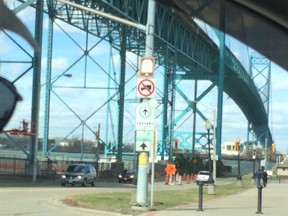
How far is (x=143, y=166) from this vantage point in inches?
663

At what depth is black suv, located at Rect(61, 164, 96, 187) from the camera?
35.9 meters

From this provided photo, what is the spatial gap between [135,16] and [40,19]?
631 centimetres

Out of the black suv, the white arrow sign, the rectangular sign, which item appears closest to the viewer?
the white arrow sign

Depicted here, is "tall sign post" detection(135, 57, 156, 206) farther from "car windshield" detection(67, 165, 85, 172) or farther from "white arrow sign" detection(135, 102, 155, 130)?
"car windshield" detection(67, 165, 85, 172)

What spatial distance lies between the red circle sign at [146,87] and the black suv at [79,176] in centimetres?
1996

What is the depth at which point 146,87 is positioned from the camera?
16969 mm

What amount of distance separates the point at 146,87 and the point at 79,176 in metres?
20.2

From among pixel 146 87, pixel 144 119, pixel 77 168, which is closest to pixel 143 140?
pixel 144 119

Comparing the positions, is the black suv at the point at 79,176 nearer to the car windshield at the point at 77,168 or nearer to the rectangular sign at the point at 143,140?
the car windshield at the point at 77,168

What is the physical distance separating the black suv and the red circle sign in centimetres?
1996

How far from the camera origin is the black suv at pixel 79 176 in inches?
1415

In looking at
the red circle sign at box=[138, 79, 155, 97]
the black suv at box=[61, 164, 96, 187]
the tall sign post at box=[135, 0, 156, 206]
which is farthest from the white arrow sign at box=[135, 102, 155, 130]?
the black suv at box=[61, 164, 96, 187]

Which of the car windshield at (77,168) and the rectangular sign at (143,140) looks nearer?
the rectangular sign at (143,140)

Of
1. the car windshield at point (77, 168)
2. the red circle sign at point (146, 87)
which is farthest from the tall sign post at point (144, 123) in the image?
the car windshield at point (77, 168)
